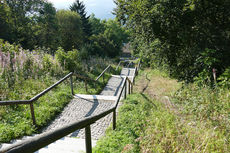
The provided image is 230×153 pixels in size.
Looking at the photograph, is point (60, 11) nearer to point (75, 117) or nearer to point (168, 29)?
point (168, 29)

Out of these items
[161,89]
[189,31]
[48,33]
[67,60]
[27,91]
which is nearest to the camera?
[27,91]

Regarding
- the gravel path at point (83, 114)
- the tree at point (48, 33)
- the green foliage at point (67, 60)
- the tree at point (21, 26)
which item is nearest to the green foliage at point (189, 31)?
the gravel path at point (83, 114)

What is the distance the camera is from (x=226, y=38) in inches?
231

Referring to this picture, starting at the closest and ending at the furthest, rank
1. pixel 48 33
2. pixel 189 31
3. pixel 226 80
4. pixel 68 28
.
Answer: pixel 226 80, pixel 189 31, pixel 68 28, pixel 48 33

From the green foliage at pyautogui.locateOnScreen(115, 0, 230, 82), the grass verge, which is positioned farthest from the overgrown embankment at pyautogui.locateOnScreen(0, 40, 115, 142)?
the green foliage at pyautogui.locateOnScreen(115, 0, 230, 82)

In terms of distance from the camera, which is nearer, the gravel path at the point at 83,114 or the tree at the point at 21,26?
the gravel path at the point at 83,114

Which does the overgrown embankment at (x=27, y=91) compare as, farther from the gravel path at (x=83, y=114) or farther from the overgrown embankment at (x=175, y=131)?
the overgrown embankment at (x=175, y=131)

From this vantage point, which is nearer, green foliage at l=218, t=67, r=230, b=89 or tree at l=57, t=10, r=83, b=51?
green foliage at l=218, t=67, r=230, b=89

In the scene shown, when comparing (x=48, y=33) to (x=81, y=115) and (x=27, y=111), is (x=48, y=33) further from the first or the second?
(x=81, y=115)

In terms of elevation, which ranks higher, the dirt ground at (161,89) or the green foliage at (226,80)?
the green foliage at (226,80)

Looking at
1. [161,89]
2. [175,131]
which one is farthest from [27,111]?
[161,89]

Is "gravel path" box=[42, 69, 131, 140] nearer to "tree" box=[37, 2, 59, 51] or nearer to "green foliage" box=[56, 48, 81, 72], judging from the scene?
"green foliage" box=[56, 48, 81, 72]

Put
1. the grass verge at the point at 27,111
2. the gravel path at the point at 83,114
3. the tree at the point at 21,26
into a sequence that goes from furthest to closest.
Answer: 1. the tree at the point at 21,26
2. the gravel path at the point at 83,114
3. the grass verge at the point at 27,111

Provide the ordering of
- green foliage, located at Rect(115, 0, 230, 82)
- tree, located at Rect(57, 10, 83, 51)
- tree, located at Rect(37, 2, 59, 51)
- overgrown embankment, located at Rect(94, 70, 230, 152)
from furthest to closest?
tree, located at Rect(57, 10, 83, 51)
tree, located at Rect(37, 2, 59, 51)
green foliage, located at Rect(115, 0, 230, 82)
overgrown embankment, located at Rect(94, 70, 230, 152)
